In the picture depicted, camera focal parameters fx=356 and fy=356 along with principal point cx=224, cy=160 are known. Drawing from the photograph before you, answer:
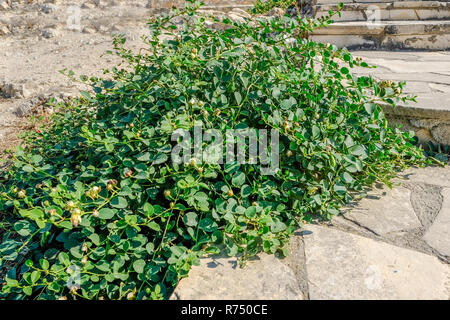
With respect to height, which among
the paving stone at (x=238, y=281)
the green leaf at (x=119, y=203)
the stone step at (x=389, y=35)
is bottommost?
the paving stone at (x=238, y=281)

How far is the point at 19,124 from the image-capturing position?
3070mm

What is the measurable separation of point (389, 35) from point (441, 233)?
3.27m

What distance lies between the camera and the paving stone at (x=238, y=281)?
116 centimetres

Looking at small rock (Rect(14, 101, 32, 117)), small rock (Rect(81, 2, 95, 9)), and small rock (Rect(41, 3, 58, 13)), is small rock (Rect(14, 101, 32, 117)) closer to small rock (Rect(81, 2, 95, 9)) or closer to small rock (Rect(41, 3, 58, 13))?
small rock (Rect(41, 3, 58, 13))

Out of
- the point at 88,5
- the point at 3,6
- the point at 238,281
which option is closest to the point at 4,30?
the point at 3,6

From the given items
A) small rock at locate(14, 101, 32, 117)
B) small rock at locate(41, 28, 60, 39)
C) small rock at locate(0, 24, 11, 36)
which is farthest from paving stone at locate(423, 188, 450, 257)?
small rock at locate(0, 24, 11, 36)

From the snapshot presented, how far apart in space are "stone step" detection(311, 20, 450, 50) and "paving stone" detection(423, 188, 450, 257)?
9.71 ft

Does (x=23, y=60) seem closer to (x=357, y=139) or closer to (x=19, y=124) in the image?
(x=19, y=124)

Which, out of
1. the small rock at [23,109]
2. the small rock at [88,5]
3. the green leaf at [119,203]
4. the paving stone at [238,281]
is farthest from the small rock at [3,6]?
the paving stone at [238,281]

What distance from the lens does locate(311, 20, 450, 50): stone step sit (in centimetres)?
396

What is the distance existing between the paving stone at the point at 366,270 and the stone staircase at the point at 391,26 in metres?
3.25

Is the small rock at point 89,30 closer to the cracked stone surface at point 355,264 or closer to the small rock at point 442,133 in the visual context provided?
the small rock at point 442,133

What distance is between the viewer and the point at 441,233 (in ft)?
4.71
